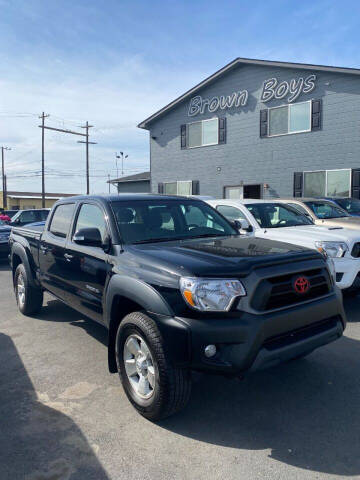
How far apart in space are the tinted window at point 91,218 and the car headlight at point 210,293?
4.49 ft

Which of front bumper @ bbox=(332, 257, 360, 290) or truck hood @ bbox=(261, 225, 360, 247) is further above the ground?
truck hood @ bbox=(261, 225, 360, 247)

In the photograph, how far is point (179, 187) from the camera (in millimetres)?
20922

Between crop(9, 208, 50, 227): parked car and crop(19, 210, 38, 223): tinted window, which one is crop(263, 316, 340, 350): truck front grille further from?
crop(19, 210, 38, 223): tinted window

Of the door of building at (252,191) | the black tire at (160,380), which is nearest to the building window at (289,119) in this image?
the door of building at (252,191)

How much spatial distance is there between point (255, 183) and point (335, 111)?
14.7 feet

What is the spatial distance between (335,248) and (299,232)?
0.75 metres

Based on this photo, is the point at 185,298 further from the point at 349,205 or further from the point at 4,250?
the point at 349,205

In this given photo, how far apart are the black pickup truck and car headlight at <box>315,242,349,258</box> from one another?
216 centimetres

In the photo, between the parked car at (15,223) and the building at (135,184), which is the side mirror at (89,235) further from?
the building at (135,184)

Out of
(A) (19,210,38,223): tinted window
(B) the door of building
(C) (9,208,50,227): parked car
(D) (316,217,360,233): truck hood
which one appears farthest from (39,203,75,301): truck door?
(B) the door of building

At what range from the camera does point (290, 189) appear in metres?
16.8

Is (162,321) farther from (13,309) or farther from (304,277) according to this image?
(13,309)

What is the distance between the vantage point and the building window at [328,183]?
15.2 m

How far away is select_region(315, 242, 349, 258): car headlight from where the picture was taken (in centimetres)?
555
